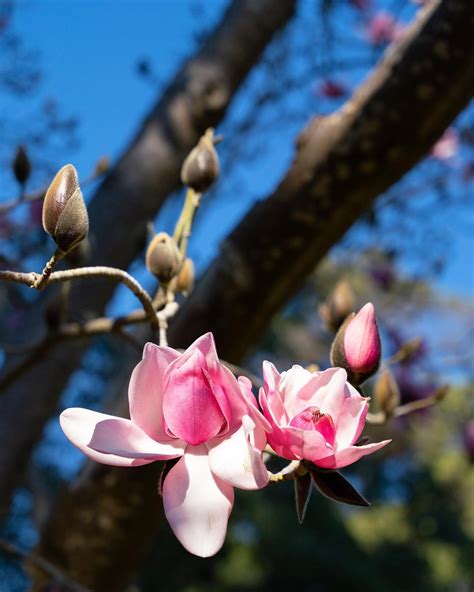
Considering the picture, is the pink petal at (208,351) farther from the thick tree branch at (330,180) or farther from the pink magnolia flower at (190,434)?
the thick tree branch at (330,180)

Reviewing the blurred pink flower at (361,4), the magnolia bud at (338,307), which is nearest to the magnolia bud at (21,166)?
the magnolia bud at (338,307)

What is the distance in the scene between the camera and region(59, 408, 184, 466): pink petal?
40 cm

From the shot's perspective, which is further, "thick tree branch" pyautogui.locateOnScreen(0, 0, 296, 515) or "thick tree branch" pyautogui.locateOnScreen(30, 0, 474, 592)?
"thick tree branch" pyautogui.locateOnScreen(0, 0, 296, 515)

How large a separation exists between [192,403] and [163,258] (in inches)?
8.8

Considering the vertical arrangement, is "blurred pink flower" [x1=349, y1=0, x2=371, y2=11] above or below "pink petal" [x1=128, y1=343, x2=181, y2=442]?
below

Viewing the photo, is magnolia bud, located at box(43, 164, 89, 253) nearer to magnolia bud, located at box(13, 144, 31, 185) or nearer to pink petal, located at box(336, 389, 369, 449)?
pink petal, located at box(336, 389, 369, 449)

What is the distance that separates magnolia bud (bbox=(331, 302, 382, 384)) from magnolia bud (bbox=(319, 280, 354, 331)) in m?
0.25

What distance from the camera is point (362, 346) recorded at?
1.72 ft

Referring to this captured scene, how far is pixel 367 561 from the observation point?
598 centimetres

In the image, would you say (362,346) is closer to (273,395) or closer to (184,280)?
(273,395)

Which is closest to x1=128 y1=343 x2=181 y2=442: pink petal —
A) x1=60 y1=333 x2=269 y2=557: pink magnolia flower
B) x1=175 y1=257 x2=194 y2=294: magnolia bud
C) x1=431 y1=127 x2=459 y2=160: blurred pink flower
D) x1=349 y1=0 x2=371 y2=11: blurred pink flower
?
x1=60 y1=333 x2=269 y2=557: pink magnolia flower

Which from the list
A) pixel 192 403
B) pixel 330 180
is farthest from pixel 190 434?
pixel 330 180

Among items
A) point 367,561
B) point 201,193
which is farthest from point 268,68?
point 367,561

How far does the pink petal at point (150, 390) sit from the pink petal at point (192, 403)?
11 millimetres
